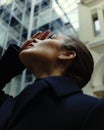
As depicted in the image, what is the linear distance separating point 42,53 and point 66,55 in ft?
0.48

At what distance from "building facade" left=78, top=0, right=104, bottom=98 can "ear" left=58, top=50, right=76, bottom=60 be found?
489 cm

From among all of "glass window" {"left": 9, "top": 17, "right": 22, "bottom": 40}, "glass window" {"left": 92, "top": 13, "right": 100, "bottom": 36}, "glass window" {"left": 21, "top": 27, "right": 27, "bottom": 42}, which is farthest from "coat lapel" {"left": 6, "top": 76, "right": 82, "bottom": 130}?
"glass window" {"left": 21, "top": 27, "right": 27, "bottom": 42}

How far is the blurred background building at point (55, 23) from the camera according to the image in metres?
7.14

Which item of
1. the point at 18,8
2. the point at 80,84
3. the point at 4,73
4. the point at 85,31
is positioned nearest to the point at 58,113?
the point at 80,84

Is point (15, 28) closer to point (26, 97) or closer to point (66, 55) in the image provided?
point (66, 55)

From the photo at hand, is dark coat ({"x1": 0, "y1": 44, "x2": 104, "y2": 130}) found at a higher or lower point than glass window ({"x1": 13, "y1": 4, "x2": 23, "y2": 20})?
higher

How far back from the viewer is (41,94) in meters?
1.08

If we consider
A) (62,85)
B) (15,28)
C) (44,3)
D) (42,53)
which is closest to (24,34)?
(15,28)

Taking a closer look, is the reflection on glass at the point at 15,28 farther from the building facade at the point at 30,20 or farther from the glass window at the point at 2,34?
the glass window at the point at 2,34

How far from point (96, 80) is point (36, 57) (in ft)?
17.5

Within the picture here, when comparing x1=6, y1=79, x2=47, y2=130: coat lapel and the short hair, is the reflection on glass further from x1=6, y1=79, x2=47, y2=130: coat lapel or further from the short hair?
x1=6, y1=79, x2=47, y2=130: coat lapel

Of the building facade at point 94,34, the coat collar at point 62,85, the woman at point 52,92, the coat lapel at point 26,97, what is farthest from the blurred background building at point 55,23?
the coat lapel at point 26,97

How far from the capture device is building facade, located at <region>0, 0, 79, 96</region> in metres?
8.64

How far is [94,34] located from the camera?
8.02m
